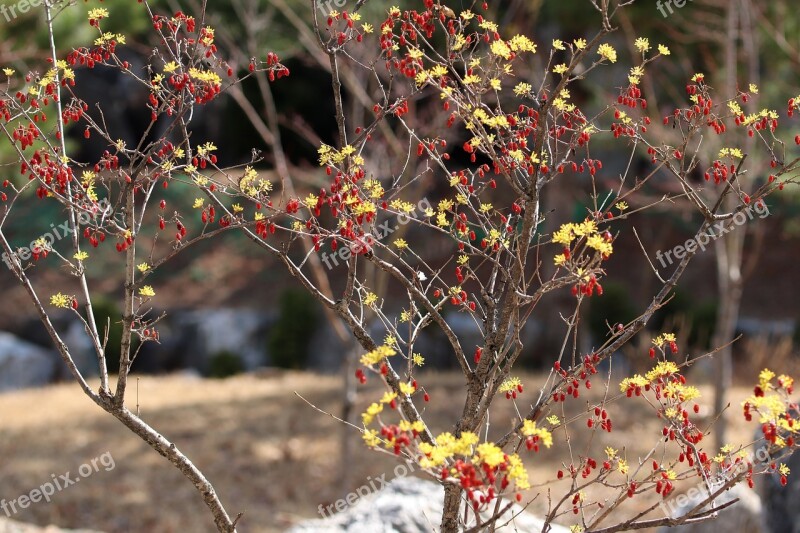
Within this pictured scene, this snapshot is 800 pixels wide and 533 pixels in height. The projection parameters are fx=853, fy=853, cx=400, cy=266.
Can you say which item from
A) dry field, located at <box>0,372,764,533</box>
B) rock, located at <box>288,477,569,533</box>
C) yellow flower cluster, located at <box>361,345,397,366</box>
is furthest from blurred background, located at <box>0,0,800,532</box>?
rock, located at <box>288,477,569,533</box>

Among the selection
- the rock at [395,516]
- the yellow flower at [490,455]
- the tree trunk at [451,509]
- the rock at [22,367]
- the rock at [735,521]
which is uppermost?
the rock at [22,367]

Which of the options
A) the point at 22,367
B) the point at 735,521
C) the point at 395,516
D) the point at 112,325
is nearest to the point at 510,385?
the point at 395,516

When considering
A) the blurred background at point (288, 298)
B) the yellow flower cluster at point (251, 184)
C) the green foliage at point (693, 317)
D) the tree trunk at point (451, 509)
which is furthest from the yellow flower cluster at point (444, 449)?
the green foliage at point (693, 317)

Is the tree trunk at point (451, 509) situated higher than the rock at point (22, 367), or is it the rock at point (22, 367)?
the rock at point (22, 367)

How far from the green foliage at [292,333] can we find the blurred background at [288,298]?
0.10 feet

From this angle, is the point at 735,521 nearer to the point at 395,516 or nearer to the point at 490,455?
the point at 395,516

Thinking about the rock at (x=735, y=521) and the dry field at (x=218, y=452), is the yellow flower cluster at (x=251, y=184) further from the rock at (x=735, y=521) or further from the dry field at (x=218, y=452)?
the dry field at (x=218, y=452)

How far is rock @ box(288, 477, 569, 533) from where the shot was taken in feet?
12.2

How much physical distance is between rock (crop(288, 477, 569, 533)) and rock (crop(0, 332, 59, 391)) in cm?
984

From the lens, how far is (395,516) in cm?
376

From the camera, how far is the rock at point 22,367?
40.7ft

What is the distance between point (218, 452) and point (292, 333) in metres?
5.37

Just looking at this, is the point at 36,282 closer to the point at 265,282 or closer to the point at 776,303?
the point at 265,282

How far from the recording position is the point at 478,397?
254 cm
